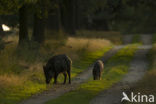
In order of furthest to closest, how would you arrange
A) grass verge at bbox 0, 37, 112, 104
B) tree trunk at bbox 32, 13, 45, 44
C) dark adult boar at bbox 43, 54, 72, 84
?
tree trunk at bbox 32, 13, 45, 44
dark adult boar at bbox 43, 54, 72, 84
grass verge at bbox 0, 37, 112, 104

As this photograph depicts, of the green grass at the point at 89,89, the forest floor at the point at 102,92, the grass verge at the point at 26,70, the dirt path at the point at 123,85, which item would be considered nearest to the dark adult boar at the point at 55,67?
the grass verge at the point at 26,70

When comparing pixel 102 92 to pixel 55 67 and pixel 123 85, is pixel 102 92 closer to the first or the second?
pixel 123 85

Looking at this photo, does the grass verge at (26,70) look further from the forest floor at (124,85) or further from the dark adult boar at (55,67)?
the forest floor at (124,85)

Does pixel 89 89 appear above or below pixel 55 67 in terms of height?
below

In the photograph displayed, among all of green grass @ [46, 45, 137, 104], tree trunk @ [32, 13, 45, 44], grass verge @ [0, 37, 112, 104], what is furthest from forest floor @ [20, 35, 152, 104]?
tree trunk @ [32, 13, 45, 44]

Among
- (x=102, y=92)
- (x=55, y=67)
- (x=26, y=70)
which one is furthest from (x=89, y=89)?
(x=26, y=70)

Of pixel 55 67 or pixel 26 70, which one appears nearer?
pixel 55 67

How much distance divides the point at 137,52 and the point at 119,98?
1127 inches

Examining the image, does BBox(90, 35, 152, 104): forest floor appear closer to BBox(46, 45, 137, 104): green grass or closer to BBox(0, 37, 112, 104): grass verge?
BBox(46, 45, 137, 104): green grass

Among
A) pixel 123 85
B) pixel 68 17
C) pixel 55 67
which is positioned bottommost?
pixel 123 85

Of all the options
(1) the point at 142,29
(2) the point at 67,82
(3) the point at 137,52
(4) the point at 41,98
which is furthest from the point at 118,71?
(1) the point at 142,29

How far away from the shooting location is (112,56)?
43250 mm

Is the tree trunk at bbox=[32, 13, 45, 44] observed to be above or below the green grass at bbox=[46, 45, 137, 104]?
above

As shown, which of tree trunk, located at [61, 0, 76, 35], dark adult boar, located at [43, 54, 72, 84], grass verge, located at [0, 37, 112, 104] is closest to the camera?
grass verge, located at [0, 37, 112, 104]
